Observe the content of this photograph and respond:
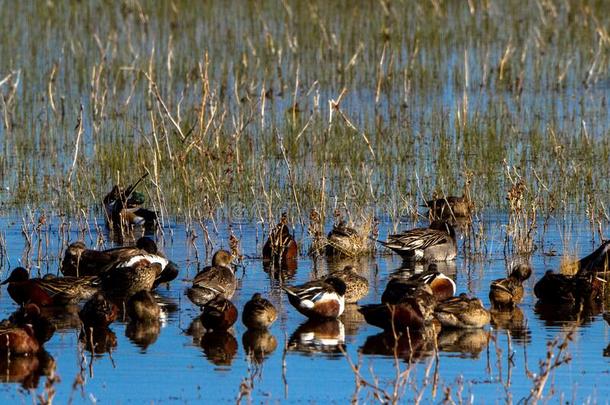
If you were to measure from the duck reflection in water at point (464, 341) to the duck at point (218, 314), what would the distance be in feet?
5.74

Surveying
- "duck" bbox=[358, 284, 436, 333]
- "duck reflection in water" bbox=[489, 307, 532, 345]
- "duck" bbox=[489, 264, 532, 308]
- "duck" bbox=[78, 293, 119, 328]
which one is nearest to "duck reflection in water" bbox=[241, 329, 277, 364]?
"duck" bbox=[358, 284, 436, 333]

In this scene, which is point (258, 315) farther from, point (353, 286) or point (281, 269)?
point (281, 269)

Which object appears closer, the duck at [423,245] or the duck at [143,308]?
the duck at [143,308]

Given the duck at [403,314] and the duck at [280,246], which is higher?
the duck at [403,314]

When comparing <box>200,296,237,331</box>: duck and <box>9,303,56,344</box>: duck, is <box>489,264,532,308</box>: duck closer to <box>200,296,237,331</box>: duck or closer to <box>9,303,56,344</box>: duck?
<box>200,296,237,331</box>: duck

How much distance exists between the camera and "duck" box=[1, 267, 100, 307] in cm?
1315

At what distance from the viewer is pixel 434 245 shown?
15.7 metres

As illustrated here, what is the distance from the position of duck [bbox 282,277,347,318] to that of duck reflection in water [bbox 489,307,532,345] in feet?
4.49

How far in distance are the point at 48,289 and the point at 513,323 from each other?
4.20 meters

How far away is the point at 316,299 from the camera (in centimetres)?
1248

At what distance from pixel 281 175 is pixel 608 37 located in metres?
11.8

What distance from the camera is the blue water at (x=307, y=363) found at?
33.3 feet

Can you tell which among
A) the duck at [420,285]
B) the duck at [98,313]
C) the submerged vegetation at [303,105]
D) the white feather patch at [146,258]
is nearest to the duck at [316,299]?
the duck at [420,285]

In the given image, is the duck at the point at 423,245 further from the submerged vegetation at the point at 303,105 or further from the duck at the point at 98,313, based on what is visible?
the duck at the point at 98,313
